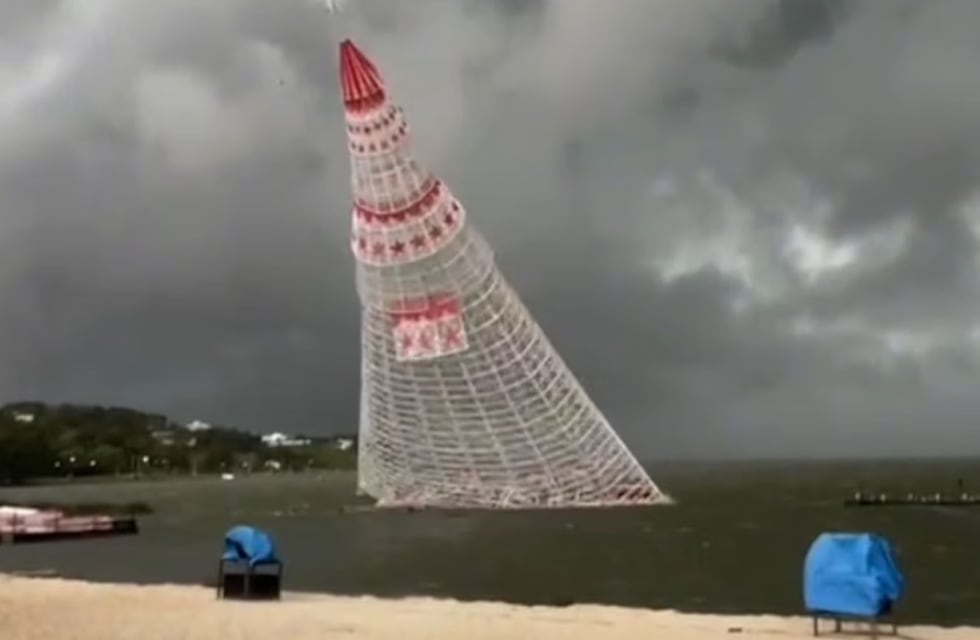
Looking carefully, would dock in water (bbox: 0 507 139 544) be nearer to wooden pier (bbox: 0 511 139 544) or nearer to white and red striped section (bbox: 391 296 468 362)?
wooden pier (bbox: 0 511 139 544)

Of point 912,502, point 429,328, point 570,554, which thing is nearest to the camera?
point 570,554

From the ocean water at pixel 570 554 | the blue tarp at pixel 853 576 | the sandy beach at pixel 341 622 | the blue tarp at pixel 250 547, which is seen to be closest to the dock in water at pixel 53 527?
the ocean water at pixel 570 554

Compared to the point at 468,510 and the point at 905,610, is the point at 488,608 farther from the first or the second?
the point at 468,510

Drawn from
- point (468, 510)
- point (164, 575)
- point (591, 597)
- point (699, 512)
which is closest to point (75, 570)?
point (164, 575)

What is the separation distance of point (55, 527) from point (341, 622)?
6775 cm

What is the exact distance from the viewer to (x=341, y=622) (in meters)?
24.9

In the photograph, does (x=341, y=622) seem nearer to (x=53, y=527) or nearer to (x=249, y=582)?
(x=249, y=582)

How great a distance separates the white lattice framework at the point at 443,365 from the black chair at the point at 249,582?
37.8 metres

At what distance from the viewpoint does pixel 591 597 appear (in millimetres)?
43000

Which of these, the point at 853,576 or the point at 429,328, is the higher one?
the point at 429,328

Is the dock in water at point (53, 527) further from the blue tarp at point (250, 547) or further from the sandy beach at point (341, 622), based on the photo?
the blue tarp at point (250, 547)

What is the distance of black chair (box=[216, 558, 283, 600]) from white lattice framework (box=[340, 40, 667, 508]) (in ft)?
124

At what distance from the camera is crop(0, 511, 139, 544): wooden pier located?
85.2m

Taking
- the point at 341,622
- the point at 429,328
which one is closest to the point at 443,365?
the point at 429,328
